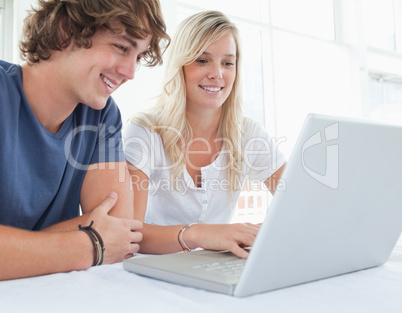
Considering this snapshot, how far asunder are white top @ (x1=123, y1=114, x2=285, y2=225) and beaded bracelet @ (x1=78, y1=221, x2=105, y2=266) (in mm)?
563

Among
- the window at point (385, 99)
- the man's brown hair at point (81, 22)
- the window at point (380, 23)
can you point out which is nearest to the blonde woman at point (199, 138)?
the man's brown hair at point (81, 22)

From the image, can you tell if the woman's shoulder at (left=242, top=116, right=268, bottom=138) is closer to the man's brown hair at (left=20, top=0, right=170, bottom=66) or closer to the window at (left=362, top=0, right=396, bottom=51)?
the man's brown hair at (left=20, top=0, right=170, bottom=66)

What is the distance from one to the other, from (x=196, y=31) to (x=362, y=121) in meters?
1.17

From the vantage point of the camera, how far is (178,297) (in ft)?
1.91

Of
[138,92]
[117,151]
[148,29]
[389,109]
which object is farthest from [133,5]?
[389,109]

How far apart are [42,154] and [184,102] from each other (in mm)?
700

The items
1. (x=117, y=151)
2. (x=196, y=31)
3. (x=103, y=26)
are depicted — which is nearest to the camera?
(x=103, y=26)

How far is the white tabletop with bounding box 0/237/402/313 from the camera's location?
0.54 meters

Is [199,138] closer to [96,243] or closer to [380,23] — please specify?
[96,243]

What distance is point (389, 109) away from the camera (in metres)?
5.67

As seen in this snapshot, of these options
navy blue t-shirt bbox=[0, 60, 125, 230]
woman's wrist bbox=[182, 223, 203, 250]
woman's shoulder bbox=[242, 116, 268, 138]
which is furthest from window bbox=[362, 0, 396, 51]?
woman's wrist bbox=[182, 223, 203, 250]

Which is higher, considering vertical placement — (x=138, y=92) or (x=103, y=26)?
(x=138, y=92)

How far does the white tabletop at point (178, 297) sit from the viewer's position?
0.54m

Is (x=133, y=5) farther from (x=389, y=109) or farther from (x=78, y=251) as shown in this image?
(x=389, y=109)
